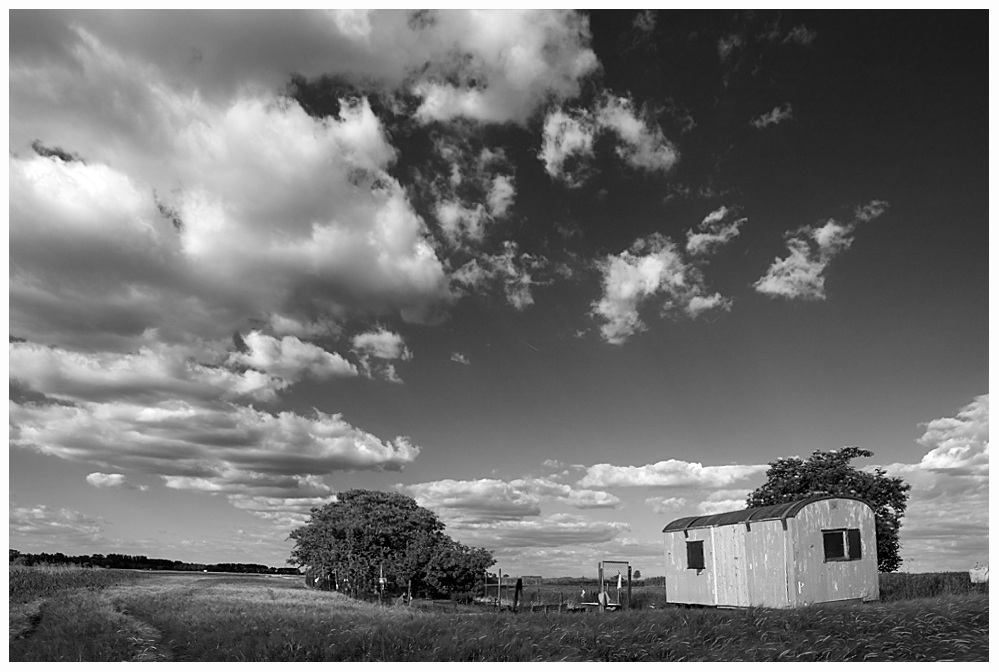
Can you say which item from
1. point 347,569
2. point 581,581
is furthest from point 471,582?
point 581,581

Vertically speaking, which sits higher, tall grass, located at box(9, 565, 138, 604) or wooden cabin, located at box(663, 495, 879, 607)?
wooden cabin, located at box(663, 495, 879, 607)

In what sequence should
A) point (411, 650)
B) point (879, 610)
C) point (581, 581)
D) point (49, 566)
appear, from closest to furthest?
point (411, 650), point (879, 610), point (49, 566), point (581, 581)

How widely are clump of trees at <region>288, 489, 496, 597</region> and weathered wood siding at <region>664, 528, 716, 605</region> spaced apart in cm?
731

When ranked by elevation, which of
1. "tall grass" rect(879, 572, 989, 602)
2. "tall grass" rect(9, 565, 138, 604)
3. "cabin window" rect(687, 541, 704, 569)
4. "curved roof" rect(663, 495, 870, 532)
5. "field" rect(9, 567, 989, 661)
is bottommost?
"field" rect(9, 567, 989, 661)

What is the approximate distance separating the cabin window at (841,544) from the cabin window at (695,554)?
13.1ft

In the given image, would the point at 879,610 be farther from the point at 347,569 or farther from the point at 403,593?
the point at 347,569

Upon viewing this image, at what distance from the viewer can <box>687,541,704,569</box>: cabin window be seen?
26.3 meters

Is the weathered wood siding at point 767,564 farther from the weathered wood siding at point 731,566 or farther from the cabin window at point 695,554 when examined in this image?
the cabin window at point 695,554

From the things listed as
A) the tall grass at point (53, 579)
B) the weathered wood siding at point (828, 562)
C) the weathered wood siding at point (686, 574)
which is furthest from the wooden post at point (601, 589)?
the tall grass at point (53, 579)

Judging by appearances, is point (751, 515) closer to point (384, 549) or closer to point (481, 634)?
point (481, 634)

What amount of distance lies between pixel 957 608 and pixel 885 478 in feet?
59.8

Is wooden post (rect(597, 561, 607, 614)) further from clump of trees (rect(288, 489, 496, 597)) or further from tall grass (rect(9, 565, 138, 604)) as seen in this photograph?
tall grass (rect(9, 565, 138, 604))

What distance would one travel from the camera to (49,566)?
2714 centimetres

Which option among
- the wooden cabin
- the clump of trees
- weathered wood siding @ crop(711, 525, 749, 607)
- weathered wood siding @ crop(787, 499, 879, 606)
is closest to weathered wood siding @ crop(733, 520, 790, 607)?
the wooden cabin
